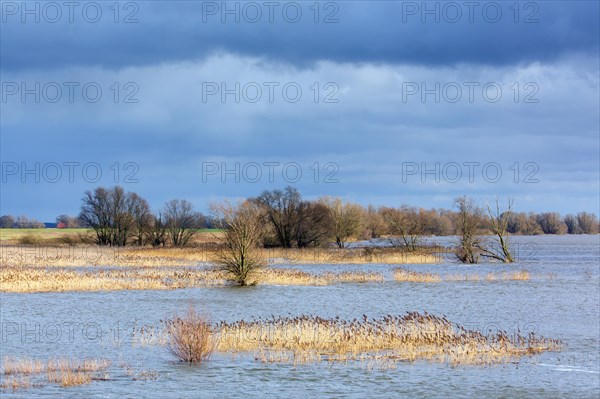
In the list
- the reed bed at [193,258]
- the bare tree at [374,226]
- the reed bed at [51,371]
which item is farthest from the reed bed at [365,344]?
the bare tree at [374,226]

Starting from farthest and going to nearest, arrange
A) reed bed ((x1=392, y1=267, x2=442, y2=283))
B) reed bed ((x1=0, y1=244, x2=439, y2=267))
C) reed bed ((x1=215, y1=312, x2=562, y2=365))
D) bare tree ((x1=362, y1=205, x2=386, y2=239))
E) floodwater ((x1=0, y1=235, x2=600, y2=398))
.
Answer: bare tree ((x1=362, y1=205, x2=386, y2=239))
reed bed ((x1=0, y1=244, x2=439, y2=267))
reed bed ((x1=392, y1=267, x2=442, y2=283))
reed bed ((x1=215, y1=312, x2=562, y2=365))
floodwater ((x1=0, y1=235, x2=600, y2=398))

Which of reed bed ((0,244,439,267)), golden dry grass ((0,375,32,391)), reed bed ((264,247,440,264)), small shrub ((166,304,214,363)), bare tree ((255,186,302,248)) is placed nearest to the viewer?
golden dry grass ((0,375,32,391))

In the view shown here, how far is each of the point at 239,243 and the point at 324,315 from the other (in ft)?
38.2

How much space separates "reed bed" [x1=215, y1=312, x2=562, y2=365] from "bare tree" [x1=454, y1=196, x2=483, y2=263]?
40.6m

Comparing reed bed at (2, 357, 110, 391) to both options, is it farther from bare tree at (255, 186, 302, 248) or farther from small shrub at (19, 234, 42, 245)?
small shrub at (19, 234, 42, 245)

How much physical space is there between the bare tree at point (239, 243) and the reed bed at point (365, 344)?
693 inches

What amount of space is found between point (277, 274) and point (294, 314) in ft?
55.9

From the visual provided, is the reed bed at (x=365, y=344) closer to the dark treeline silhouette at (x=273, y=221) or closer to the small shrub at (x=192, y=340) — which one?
the small shrub at (x=192, y=340)

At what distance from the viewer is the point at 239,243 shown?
145 feet

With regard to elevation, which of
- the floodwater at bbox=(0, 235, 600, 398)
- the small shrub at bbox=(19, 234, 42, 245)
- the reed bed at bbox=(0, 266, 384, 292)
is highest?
the small shrub at bbox=(19, 234, 42, 245)

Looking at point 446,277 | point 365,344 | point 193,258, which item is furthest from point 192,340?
point 193,258

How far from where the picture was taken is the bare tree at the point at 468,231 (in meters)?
66.9

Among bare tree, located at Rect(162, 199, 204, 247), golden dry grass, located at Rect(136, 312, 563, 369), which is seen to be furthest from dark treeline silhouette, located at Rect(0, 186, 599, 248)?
golden dry grass, located at Rect(136, 312, 563, 369)

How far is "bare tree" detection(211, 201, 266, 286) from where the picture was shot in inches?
1742
